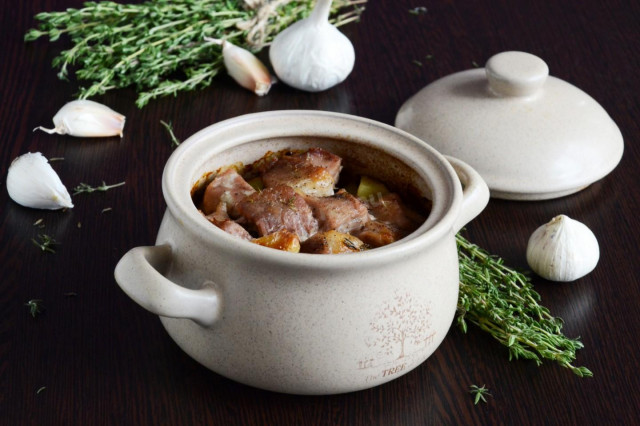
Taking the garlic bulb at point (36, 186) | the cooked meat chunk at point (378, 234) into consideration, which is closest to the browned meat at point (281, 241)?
the cooked meat chunk at point (378, 234)

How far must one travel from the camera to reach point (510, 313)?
1.20m

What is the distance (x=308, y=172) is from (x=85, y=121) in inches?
24.1

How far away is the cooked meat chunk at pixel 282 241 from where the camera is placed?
1.03 m

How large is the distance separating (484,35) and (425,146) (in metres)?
1.01

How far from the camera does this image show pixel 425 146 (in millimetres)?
1149

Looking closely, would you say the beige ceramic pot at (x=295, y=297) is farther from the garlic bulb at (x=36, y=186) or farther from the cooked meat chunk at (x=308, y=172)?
the garlic bulb at (x=36, y=186)

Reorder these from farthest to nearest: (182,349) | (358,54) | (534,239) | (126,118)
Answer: (358,54) < (126,118) < (534,239) < (182,349)

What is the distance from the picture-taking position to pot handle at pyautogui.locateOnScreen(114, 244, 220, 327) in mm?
965

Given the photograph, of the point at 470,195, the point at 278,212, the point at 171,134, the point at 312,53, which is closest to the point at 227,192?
the point at 278,212

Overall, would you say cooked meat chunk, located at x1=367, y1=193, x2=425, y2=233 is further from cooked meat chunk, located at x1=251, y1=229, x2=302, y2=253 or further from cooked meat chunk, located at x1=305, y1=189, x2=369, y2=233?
cooked meat chunk, located at x1=251, y1=229, x2=302, y2=253

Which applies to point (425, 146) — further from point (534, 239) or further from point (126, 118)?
point (126, 118)

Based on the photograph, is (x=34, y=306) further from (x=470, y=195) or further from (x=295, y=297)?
(x=470, y=195)

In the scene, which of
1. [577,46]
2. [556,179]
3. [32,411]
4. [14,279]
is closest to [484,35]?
[577,46]

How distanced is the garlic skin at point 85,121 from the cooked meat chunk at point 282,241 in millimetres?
701
